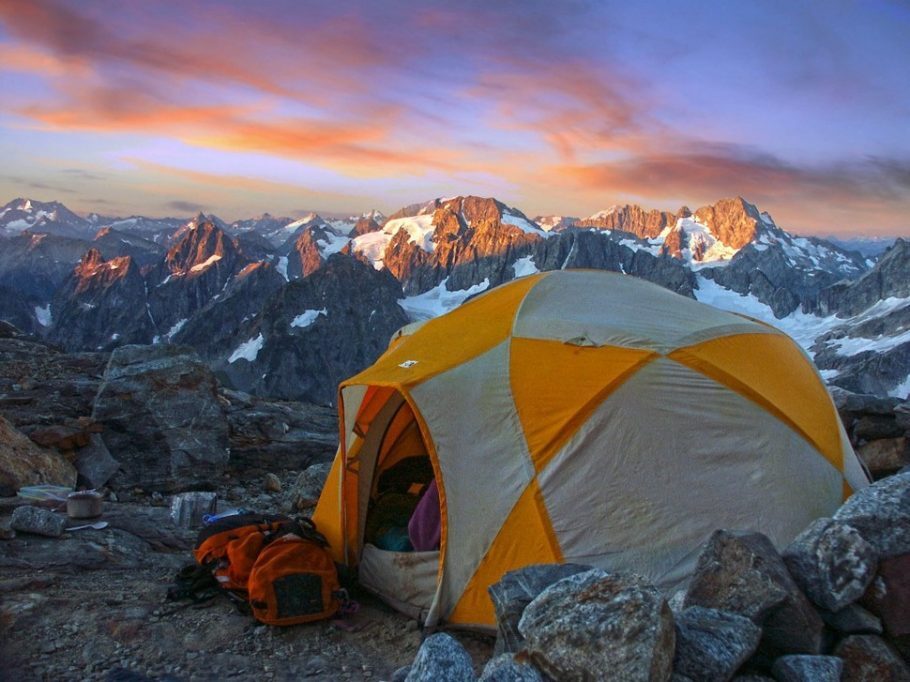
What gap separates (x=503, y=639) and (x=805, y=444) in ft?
17.1

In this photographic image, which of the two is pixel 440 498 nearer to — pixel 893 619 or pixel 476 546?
pixel 476 546

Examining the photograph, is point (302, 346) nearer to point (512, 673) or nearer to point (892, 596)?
point (892, 596)

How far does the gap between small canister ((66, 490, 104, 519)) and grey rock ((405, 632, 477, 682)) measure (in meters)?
8.19

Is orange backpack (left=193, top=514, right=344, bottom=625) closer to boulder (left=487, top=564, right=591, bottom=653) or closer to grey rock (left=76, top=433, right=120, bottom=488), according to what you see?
boulder (left=487, top=564, right=591, bottom=653)

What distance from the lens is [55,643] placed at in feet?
22.0

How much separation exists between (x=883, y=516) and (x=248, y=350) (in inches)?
7473

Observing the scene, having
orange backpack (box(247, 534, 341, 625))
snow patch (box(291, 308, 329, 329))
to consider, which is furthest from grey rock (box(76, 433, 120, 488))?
snow patch (box(291, 308, 329, 329))

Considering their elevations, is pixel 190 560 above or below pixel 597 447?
below

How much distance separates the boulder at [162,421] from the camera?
585 inches

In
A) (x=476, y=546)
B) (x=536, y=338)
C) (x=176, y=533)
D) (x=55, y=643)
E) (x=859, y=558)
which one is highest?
(x=536, y=338)

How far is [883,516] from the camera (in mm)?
5340

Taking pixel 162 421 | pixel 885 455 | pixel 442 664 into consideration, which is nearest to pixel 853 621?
pixel 442 664

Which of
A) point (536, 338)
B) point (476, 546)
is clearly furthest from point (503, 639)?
point (536, 338)

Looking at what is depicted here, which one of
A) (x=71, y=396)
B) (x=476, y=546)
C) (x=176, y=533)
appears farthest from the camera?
(x=71, y=396)
